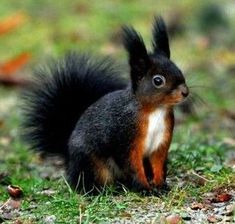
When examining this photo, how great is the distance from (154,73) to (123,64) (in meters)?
2.39

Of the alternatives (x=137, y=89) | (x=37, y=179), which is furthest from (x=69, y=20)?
(x=137, y=89)

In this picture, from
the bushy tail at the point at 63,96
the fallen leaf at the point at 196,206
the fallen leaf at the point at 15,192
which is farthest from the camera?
the bushy tail at the point at 63,96

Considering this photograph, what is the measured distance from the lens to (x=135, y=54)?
441 cm

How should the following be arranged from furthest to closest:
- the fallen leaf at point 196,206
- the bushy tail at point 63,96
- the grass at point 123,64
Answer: the bushy tail at point 63,96 < the grass at point 123,64 < the fallen leaf at point 196,206

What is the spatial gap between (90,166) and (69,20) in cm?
691

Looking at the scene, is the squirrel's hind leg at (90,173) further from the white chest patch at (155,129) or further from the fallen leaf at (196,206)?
the fallen leaf at (196,206)

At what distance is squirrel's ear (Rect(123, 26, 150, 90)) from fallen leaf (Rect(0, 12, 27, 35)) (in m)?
6.56

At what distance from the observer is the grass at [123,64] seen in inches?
176

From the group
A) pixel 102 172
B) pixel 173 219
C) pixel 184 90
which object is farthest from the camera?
pixel 102 172

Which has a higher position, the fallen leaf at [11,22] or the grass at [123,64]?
the fallen leaf at [11,22]

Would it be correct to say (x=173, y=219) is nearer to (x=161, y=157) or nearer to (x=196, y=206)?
(x=196, y=206)

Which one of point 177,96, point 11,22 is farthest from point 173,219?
point 11,22

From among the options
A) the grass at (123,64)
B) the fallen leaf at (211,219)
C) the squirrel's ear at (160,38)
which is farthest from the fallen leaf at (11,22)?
the fallen leaf at (211,219)

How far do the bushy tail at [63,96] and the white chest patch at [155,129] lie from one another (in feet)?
2.54
